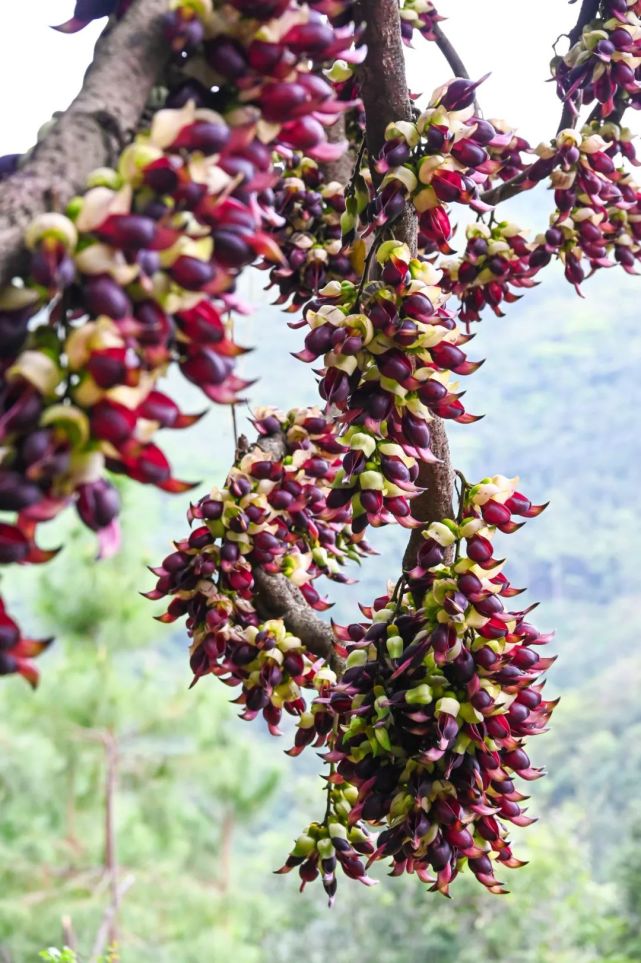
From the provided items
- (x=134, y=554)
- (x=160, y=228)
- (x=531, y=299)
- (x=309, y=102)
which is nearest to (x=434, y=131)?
(x=309, y=102)

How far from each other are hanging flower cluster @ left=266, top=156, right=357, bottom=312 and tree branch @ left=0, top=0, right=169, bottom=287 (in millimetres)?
698

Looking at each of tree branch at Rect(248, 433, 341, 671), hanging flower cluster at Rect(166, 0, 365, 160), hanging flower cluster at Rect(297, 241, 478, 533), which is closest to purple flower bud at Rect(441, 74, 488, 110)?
hanging flower cluster at Rect(297, 241, 478, 533)

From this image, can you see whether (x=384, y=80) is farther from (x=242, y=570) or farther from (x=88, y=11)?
(x=242, y=570)

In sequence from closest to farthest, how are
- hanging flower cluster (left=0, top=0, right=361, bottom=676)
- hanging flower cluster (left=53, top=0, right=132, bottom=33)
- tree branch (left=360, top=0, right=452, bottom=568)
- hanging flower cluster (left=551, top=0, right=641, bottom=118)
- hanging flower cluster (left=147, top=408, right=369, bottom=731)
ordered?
hanging flower cluster (left=0, top=0, right=361, bottom=676) < hanging flower cluster (left=53, top=0, right=132, bottom=33) < tree branch (left=360, top=0, right=452, bottom=568) < hanging flower cluster (left=147, top=408, right=369, bottom=731) < hanging flower cluster (left=551, top=0, right=641, bottom=118)

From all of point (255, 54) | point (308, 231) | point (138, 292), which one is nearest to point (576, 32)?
point (308, 231)

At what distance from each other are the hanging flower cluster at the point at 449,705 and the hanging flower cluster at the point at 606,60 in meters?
0.60

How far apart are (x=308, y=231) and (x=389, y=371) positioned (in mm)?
506

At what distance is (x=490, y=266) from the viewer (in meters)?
1.22

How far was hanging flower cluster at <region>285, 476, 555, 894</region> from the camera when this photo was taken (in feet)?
2.75

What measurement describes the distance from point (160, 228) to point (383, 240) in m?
0.47

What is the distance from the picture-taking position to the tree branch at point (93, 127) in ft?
1.41

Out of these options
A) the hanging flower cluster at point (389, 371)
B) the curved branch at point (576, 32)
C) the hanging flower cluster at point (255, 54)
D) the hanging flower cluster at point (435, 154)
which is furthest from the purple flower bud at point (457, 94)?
the curved branch at point (576, 32)

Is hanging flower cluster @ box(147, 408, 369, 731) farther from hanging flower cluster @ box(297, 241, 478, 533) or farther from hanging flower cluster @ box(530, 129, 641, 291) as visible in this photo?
hanging flower cluster @ box(530, 129, 641, 291)

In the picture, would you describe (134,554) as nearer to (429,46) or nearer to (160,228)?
(429,46)
